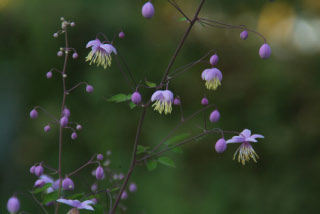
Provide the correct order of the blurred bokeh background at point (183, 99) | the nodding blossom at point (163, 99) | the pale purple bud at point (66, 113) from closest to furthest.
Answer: the nodding blossom at point (163, 99)
the pale purple bud at point (66, 113)
the blurred bokeh background at point (183, 99)

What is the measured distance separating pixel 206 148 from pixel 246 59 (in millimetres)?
550

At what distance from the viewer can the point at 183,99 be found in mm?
2262

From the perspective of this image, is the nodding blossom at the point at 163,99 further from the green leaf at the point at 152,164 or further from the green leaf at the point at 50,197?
the green leaf at the point at 50,197

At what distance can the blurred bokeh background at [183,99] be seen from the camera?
85.1 inches

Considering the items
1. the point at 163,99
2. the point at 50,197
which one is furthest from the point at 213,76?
the point at 50,197

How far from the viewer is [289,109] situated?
7.11 feet

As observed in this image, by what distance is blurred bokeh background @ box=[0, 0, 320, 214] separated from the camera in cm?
216

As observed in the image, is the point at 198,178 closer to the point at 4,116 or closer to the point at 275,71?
the point at 275,71

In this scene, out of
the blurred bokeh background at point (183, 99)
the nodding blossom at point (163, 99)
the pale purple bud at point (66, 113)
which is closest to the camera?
the nodding blossom at point (163, 99)

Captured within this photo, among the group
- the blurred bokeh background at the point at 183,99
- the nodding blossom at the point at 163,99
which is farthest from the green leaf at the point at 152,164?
the blurred bokeh background at the point at 183,99

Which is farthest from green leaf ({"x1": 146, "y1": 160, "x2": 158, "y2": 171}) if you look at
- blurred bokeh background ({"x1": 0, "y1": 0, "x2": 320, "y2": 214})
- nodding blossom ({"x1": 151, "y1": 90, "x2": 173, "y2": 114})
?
blurred bokeh background ({"x1": 0, "y1": 0, "x2": 320, "y2": 214})

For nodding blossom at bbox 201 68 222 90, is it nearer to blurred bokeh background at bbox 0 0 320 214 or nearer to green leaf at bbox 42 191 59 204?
green leaf at bbox 42 191 59 204

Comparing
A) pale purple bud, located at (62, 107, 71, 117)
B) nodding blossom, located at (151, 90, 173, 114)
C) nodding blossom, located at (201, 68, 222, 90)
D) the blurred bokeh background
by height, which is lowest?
the blurred bokeh background

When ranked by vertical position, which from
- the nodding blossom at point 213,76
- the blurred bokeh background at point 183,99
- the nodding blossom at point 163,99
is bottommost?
the blurred bokeh background at point 183,99
